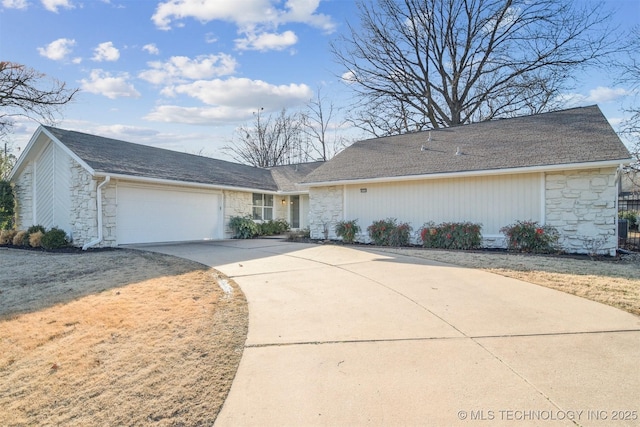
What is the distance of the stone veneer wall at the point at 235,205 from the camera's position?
15461 mm

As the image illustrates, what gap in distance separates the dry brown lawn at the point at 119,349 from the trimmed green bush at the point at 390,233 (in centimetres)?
670

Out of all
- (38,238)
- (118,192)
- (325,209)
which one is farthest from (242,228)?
(38,238)

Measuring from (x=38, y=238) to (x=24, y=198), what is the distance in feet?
12.7

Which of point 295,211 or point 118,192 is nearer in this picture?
point 118,192

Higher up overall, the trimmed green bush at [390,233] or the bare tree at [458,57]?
the bare tree at [458,57]

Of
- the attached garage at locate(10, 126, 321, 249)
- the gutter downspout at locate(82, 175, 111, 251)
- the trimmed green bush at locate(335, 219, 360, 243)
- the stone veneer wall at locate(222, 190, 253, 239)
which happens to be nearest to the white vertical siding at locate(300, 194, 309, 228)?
the stone veneer wall at locate(222, 190, 253, 239)

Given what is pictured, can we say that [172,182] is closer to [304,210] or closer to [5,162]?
[304,210]

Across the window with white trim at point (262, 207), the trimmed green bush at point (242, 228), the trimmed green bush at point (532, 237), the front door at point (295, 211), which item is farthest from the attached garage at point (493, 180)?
the front door at point (295, 211)

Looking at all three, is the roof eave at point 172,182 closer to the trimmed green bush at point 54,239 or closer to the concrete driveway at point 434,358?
the trimmed green bush at point 54,239

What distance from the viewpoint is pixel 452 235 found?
10.6 metres

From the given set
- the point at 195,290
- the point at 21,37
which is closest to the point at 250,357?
the point at 195,290

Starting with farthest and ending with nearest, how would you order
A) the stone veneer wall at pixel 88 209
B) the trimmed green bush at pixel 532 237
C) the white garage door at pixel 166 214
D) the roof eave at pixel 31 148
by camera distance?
1. the white garage door at pixel 166 214
2. the stone veneer wall at pixel 88 209
3. the roof eave at pixel 31 148
4. the trimmed green bush at pixel 532 237

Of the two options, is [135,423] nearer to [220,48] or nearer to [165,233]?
[165,233]

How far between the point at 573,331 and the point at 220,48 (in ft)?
52.2
